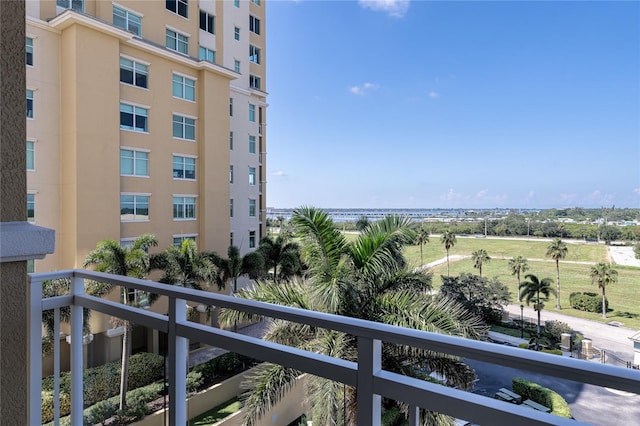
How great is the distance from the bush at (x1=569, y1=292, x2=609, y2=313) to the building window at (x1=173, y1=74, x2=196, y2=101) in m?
21.2

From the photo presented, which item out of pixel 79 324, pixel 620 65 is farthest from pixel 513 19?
pixel 79 324

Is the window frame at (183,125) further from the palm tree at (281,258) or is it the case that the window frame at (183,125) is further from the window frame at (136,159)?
the palm tree at (281,258)

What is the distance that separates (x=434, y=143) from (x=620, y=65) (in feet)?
58.5

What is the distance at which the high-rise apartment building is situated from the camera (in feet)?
32.9

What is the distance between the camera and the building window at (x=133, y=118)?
11310 mm

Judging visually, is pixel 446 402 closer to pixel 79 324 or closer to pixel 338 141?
pixel 79 324

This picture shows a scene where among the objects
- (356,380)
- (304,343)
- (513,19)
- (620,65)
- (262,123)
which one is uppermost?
(513,19)

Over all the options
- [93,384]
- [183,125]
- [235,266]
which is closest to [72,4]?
[183,125]

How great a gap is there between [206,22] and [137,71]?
396 cm

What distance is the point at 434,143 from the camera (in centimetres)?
4431

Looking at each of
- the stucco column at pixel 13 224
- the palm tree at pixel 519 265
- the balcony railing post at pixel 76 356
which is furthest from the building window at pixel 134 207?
the palm tree at pixel 519 265

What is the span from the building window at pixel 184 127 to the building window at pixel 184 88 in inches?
29.0

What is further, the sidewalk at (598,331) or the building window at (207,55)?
the sidewalk at (598,331)

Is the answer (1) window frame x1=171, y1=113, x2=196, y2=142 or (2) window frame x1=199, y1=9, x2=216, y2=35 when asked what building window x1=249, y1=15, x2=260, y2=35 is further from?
(1) window frame x1=171, y1=113, x2=196, y2=142
